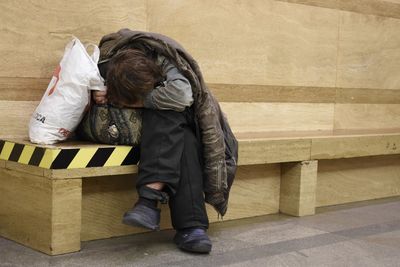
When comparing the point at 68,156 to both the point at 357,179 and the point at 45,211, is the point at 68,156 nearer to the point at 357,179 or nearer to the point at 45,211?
the point at 45,211

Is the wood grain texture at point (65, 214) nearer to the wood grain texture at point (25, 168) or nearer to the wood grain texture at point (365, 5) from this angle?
the wood grain texture at point (25, 168)

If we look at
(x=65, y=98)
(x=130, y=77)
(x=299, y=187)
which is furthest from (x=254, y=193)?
(x=65, y=98)

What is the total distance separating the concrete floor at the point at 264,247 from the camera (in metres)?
2.10

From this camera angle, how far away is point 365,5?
355 centimetres

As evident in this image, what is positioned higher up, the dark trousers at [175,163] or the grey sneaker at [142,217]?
the dark trousers at [175,163]

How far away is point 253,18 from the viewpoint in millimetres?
3045

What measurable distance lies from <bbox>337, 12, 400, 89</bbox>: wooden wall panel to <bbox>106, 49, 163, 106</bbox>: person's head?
1.56m

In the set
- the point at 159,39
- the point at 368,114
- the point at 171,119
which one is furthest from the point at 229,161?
the point at 368,114

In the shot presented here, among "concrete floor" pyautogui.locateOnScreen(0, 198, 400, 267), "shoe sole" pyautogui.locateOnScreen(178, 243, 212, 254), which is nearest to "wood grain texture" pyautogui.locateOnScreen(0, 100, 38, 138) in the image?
"concrete floor" pyautogui.locateOnScreen(0, 198, 400, 267)

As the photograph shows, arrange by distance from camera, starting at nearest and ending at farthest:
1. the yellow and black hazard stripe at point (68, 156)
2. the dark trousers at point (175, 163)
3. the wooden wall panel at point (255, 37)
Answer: the yellow and black hazard stripe at point (68, 156) < the dark trousers at point (175, 163) < the wooden wall panel at point (255, 37)

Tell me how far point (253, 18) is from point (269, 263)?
4.48 ft

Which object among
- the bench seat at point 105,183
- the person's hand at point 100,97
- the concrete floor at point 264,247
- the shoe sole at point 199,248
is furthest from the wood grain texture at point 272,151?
the person's hand at point 100,97

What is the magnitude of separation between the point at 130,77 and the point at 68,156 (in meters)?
0.35

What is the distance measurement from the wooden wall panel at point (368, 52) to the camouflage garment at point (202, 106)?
4.52 feet
